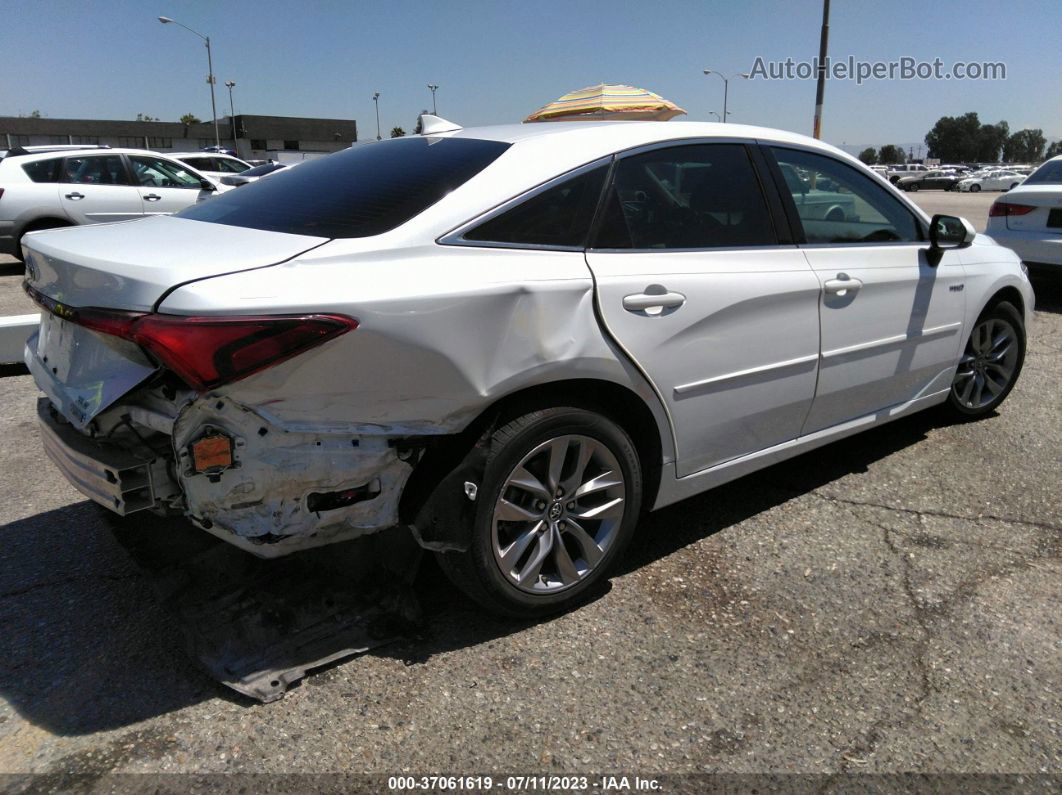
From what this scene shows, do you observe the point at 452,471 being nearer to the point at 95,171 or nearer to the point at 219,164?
the point at 95,171

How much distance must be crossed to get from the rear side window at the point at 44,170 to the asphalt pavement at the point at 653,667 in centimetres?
893

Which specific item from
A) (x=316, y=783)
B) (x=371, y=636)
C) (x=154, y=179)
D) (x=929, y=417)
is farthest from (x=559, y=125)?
(x=154, y=179)

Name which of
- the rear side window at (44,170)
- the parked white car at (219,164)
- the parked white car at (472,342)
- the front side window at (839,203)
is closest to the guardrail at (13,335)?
the parked white car at (472,342)

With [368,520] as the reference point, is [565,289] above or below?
above

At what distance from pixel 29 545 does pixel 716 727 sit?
9.13ft

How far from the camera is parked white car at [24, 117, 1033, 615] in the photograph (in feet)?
7.25

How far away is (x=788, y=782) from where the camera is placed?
2.15 metres

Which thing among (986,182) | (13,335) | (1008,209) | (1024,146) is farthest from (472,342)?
(1024,146)

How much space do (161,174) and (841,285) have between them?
1105 centimetres

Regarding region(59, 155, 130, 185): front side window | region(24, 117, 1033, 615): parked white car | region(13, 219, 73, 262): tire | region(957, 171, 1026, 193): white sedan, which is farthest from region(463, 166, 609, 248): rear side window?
region(957, 171, 1026, 193): white sedan

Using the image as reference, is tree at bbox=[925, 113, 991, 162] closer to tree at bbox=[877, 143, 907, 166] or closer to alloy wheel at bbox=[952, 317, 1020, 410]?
tree at bbox=[877, 143, 907, 166]

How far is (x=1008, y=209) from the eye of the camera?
8.49 metres

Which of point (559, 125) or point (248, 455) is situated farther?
point (559, 125)

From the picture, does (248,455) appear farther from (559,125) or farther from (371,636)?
(559,125)
